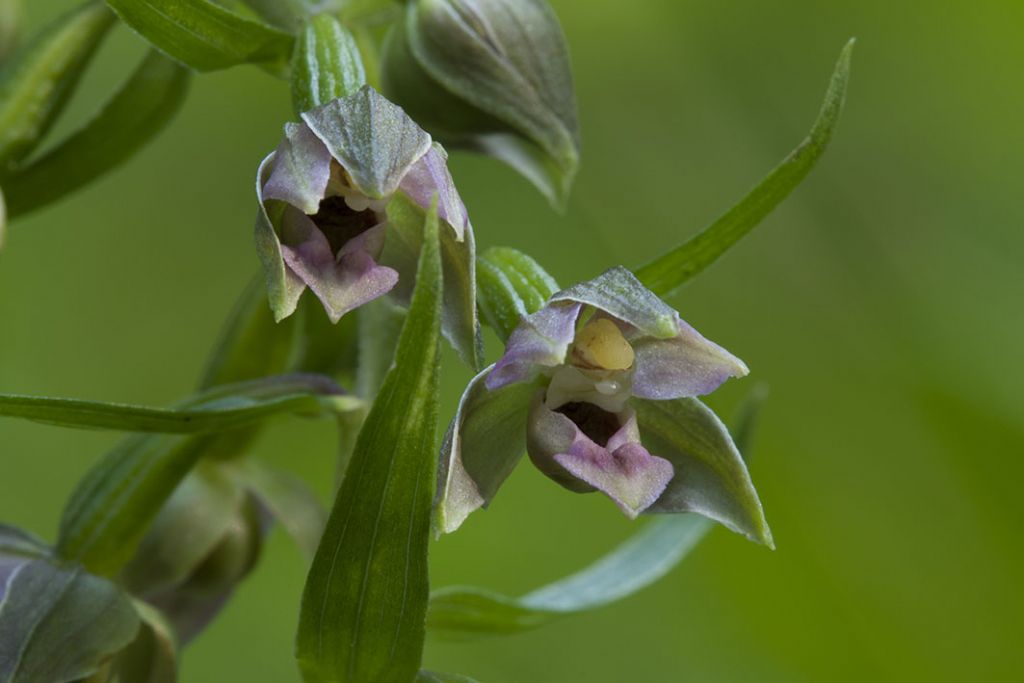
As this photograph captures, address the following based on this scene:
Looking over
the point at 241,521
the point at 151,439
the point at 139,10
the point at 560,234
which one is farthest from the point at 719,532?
the point at 139,10

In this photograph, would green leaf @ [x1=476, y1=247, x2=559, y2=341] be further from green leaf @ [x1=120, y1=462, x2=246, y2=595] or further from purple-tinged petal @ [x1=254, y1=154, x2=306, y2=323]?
green leaf @ [x1=120, y1=462, x2=246, y2=595]

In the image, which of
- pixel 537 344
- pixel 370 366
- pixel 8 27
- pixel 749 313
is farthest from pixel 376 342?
pixel 749 313

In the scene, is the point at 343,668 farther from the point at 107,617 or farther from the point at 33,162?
the point at 33,162

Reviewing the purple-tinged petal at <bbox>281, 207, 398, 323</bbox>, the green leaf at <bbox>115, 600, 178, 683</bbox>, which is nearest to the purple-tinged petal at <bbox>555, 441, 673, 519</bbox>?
the purple-tinged petal at <bbox>281, 207, 398, 323</bbox>

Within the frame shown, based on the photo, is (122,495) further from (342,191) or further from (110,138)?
(342,191)

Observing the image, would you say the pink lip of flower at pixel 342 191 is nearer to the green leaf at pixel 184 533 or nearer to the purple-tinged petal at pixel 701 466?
the purple-tinged petal at pixel 701 466

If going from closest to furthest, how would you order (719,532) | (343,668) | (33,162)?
(343,668) < (33,162) < (719,532)

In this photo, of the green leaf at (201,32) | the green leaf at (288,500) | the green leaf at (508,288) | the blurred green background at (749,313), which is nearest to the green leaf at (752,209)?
the green leaf at (508,288)
